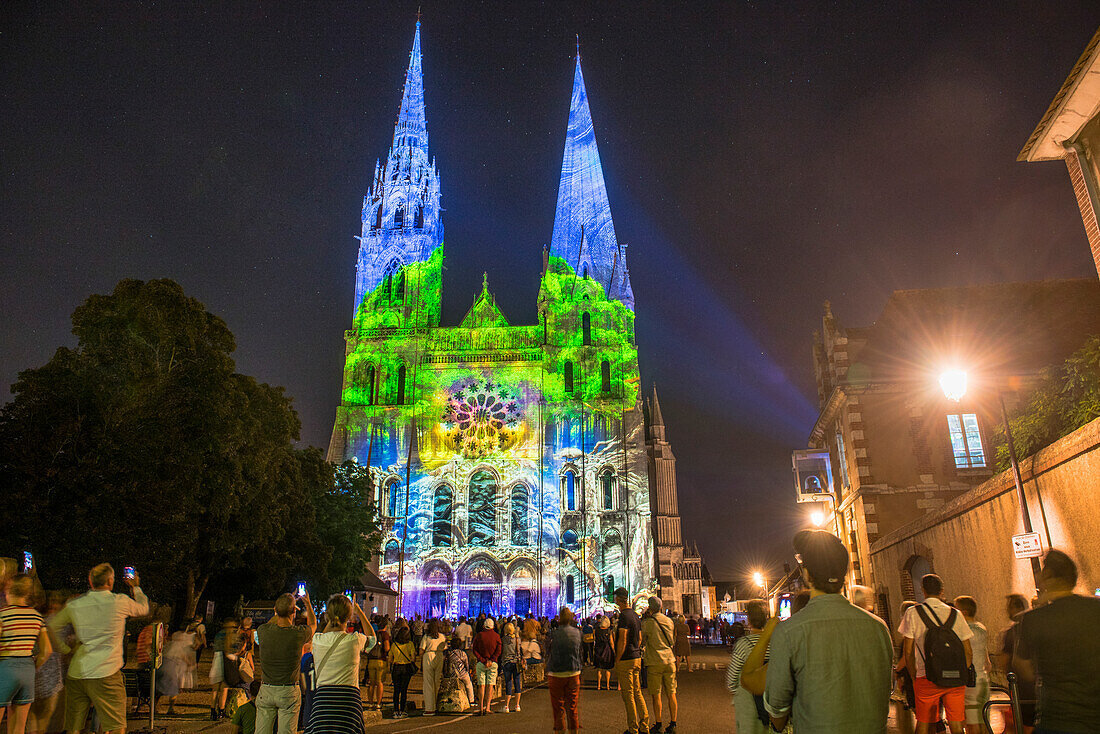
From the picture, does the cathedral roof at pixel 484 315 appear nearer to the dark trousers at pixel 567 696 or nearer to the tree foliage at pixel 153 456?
the tree foliage at pixel 153 456

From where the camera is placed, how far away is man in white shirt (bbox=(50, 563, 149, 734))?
241 inches

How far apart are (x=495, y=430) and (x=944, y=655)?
129ft

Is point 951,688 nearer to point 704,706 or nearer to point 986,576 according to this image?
point 704,706

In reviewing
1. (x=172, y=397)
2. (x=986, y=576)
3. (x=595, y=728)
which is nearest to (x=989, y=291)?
(x=986, y=576)

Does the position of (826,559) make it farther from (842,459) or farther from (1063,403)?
(842,459)

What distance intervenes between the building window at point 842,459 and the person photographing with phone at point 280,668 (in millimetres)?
20628

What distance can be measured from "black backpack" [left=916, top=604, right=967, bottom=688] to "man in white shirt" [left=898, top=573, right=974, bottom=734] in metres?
0.02

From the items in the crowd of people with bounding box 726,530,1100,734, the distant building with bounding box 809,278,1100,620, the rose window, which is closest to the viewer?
the crowd of people with bounding box 726,530,1100,734

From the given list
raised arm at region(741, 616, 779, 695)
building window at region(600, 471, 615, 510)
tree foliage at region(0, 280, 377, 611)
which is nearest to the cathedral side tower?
building window at region(600, 471, 615, 510)

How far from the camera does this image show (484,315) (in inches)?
1914

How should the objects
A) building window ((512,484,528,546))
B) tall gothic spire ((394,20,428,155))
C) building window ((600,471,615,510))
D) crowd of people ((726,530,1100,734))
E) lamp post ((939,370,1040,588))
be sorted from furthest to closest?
tall gothic spire ((394,20,428,155)) < building window ((600,471,615,510)) < building window ((512,484,528,546)) < lamp post ((939,370,1040,588)) < crowd of people ((726,530,1100,734))

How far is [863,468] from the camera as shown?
21734 millimetres

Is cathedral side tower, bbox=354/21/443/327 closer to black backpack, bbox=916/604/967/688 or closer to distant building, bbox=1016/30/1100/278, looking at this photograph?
distant building, bbox=1016/30/1100/278

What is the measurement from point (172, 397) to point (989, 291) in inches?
936
